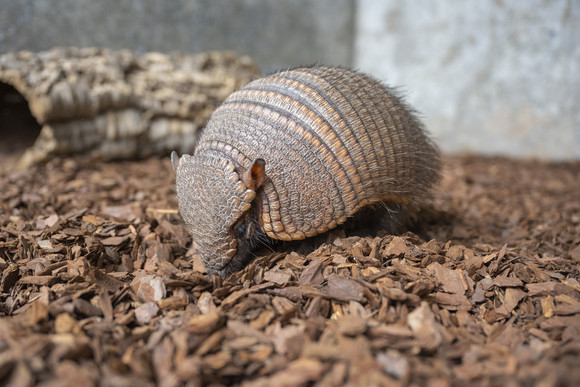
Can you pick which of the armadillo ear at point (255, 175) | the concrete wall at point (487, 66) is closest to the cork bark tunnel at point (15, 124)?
the armadillo ear at point (255, 175)

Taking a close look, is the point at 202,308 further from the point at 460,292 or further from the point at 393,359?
the point at 460,292

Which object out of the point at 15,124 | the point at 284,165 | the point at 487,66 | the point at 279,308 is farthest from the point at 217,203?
the point at 487,66

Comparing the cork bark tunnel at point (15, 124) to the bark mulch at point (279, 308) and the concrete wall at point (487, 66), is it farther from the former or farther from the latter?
the concrete wall at point (487, 66)

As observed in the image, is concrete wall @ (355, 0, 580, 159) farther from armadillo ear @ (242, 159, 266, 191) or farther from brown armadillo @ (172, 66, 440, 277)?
armadillo ear @ (242, 159, 266, 191)

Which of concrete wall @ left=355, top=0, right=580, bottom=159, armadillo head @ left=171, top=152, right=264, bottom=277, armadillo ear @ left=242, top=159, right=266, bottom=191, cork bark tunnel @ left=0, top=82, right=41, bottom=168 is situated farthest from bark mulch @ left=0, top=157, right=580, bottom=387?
concrete wall @ left=355, top=0, right=580, bottom=159

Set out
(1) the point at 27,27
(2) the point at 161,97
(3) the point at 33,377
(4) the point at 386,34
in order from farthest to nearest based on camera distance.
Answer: (4) the point at 386,34 → (2) the point at 161,97 → (1) the point at 27,27 → (3) the point at 33,377

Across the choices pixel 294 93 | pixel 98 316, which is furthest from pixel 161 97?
pixel 98 316
